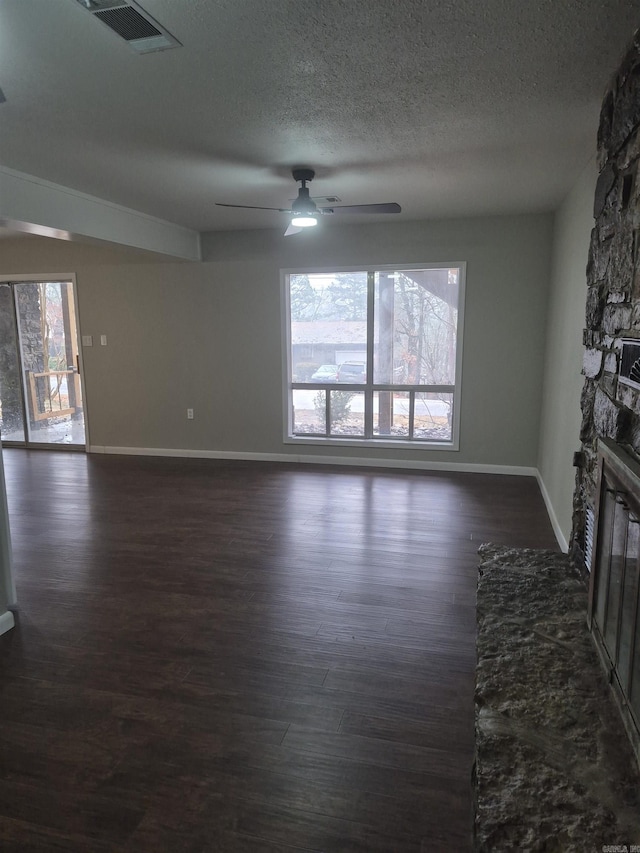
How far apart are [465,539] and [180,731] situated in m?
2.44

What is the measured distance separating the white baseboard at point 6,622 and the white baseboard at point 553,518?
3.00m

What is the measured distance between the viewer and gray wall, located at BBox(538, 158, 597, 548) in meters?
3.36

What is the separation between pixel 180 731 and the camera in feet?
6.75

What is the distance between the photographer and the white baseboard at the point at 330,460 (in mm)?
5617

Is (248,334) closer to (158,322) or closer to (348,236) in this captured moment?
(158,322)

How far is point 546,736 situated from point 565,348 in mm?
3033

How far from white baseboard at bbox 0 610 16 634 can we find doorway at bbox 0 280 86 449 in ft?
14.6

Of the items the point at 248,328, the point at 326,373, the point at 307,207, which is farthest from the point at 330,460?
the point at 307,207

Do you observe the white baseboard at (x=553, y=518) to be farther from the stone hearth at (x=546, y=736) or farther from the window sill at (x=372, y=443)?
the stone hearth at (x=546, y=736)

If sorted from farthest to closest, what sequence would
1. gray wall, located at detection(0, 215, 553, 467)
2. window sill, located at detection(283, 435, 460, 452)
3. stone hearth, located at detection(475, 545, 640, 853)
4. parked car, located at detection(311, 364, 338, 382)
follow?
parked car, located at detection(311, 364, 338, 382), window sill, located at detection(283, 435, 460, 452), gray wall, located at detection(0, 215, 553, 467), stone hearth, located at detection(475, 545, 640, 853)

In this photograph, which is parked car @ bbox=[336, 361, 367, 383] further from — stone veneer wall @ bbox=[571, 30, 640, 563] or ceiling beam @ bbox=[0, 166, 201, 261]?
stone veneer wall @ bbox=[571, 30, 640, 563]

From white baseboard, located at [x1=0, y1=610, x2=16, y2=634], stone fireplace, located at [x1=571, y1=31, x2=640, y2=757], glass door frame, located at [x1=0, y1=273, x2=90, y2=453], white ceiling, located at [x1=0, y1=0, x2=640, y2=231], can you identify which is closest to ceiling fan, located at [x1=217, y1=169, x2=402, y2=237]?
white ceiling, located at [x1=0, y1=0, x2=640, y2=231]

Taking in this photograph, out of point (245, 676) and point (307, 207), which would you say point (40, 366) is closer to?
point (307, 207)

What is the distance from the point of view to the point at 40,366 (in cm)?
692
